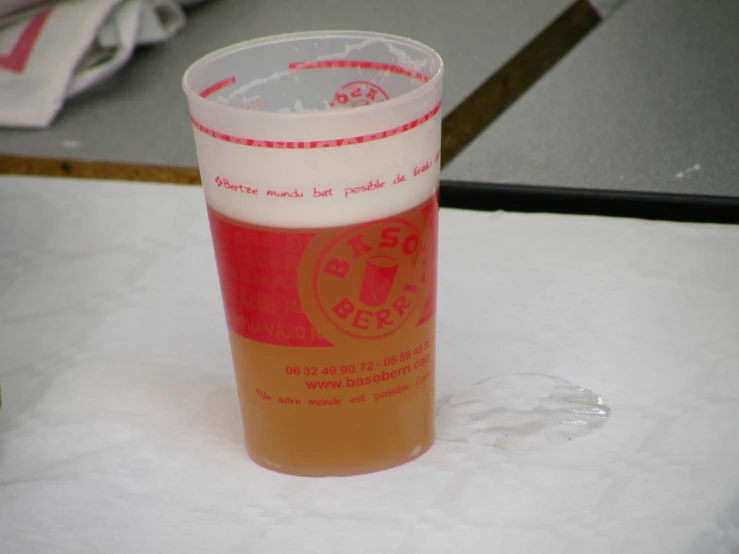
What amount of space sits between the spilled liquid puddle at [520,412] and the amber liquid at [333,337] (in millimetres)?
39

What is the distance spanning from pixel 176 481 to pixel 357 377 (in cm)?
12

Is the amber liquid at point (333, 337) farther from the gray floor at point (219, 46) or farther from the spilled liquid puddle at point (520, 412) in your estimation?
the gray floor at point (219, 46)

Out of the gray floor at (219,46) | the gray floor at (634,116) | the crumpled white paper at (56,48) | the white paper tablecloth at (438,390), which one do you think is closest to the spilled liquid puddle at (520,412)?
the white paper tablecloth at (438,390)

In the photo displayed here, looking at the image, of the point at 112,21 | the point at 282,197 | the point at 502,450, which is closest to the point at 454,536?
the point at 502,450

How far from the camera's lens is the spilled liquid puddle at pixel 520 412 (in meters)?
0.53

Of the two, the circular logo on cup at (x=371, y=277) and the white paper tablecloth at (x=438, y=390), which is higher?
the circular logo on cup at (x=371, y=277)

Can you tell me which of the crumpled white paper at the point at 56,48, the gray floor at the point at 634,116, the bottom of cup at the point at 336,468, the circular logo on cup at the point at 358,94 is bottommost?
the bottom of cup at the point at 336,468

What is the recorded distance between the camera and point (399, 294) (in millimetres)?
461

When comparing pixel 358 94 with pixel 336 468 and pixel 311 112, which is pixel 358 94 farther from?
pixel 336 468

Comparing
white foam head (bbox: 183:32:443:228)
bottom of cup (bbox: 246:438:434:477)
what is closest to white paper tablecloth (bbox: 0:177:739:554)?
bottom of cup (bbox: 246:438:434:477)

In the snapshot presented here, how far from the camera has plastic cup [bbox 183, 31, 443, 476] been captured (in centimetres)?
42

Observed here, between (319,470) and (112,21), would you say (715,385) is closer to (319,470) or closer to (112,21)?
(319,470)

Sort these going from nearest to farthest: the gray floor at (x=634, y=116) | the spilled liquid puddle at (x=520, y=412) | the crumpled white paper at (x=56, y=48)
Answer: the spilled liquid puddle at (x=520, y=412) < the gray floor at (x=634, y=116) < the crumpled white paper at (x=56, y=48)

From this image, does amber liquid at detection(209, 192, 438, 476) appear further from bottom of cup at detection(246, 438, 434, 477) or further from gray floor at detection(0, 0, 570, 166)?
gray floor at detection(0, 0, 570, 166)
